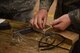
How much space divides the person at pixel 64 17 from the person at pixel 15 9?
158mm

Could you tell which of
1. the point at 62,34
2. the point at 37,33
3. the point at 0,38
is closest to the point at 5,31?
the point at 0,38

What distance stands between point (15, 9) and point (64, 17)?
49 centimetres

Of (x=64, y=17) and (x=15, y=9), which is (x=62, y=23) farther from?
(x=15, y=9)

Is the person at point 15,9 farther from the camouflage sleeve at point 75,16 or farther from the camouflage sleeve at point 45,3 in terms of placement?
the camouflage sleeve at point 75,16

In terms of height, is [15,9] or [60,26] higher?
[15,9]

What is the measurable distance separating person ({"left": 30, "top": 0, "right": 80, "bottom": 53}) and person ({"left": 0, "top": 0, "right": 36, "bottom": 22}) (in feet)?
0.52

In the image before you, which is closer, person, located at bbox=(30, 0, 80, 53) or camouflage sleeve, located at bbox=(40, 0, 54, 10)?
person, located at bbox=(30, 0, 80, 53)

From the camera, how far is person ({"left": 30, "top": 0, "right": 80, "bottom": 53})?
112 centimetres

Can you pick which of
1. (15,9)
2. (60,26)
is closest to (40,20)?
(60,26)

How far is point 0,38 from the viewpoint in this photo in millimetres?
1080

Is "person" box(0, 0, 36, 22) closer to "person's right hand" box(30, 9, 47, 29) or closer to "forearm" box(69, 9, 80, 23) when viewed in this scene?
"person's right hand" box(30, 9, 47, 29)

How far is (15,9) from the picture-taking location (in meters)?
1.46

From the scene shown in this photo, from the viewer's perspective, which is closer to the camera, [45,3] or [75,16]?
[75,16]

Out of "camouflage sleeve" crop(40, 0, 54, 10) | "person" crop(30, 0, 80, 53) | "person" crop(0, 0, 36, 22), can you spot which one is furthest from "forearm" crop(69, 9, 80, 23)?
"person" crop(0, 0, 36, 22)
